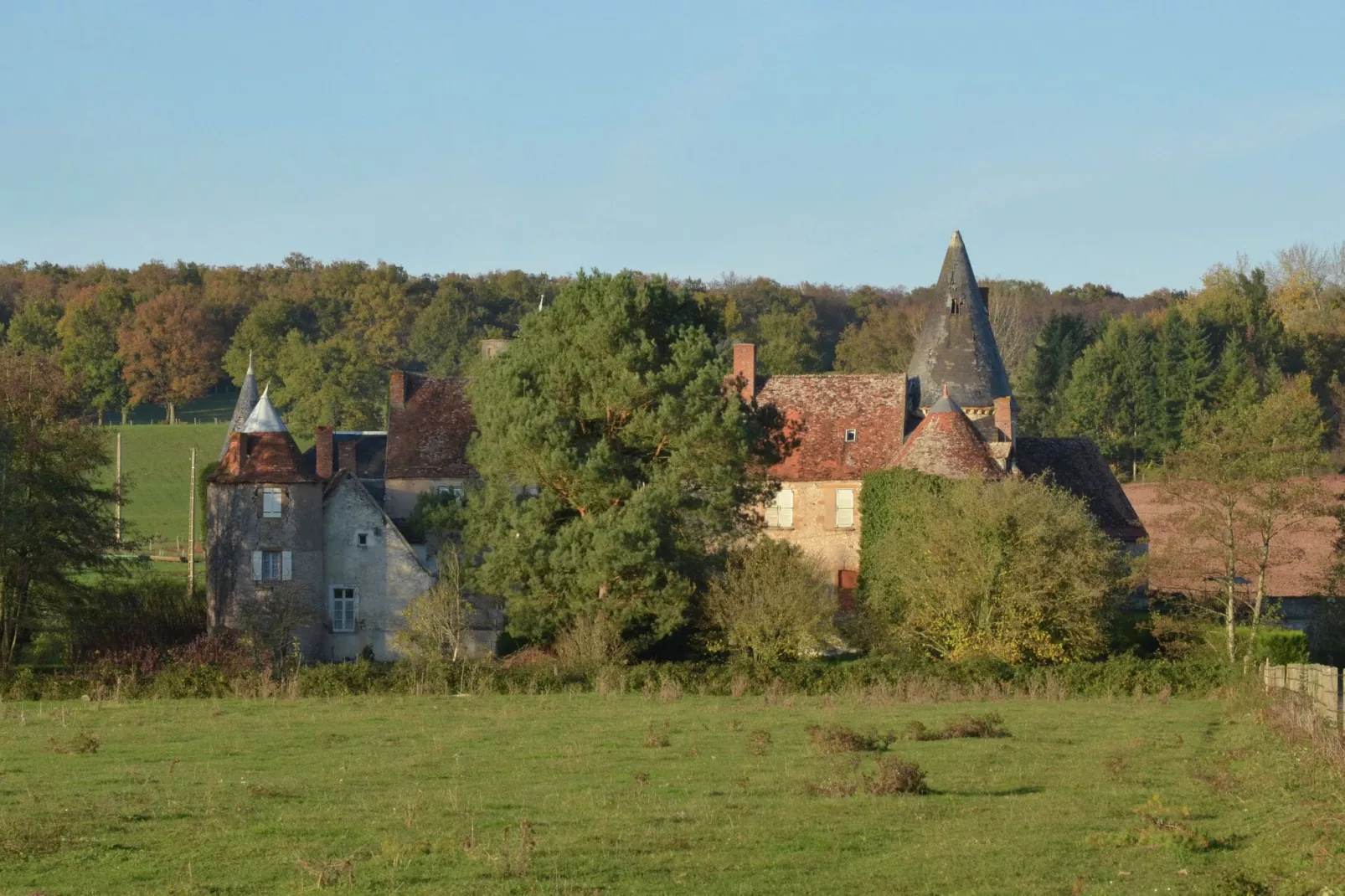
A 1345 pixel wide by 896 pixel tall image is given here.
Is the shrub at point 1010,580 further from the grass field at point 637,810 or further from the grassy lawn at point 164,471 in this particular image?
the grassy lawn at point 164,471

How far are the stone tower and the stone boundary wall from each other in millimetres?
24876

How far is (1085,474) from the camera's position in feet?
171

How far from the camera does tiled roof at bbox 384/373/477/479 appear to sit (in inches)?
1857

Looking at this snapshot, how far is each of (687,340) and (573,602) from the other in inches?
265

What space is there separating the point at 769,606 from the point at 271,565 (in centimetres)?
1317

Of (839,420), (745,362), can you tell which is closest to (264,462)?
(745,362)

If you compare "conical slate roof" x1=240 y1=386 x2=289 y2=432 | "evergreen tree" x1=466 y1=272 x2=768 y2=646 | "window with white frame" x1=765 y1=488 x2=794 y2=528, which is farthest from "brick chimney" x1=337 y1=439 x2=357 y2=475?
"window with white frame" x1=765 y1=488 x2=794 y2=528

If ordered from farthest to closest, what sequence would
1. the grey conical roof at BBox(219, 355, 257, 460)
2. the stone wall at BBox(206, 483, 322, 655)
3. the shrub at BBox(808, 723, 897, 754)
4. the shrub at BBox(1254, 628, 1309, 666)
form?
1. the grey conical roof at BBox(219, 355, 257, 460)
2. the stone wall at BBox(206, 483, 322, 655)
3. the shrub at BBox(1254, 628, 1309, 666)
4. the shrub at BBox(808, 723, 897, 754)

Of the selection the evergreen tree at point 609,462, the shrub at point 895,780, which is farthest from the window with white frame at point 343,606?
the shrub at point 895,780

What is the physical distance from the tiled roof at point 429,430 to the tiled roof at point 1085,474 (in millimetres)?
16358

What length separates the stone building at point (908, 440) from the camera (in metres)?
44.0

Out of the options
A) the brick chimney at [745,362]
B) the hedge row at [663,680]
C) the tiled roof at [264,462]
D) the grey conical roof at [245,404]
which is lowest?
the hedge row at [663,680]

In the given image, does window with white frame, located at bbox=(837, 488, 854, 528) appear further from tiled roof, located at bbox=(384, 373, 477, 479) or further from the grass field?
the grass field

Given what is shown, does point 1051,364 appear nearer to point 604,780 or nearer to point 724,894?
point 604,780
